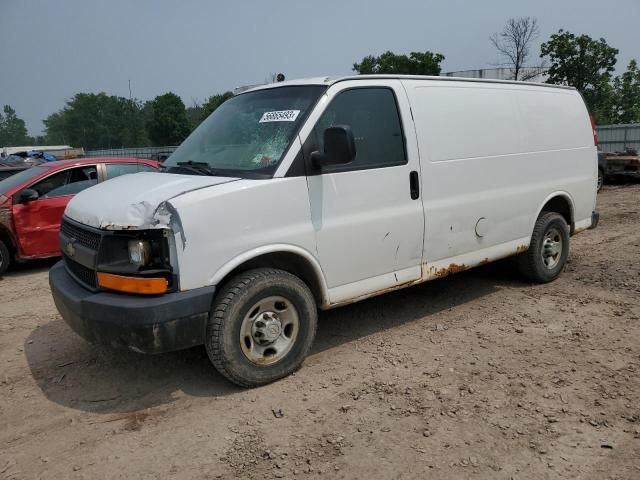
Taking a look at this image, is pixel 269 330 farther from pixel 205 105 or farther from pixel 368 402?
pixel 205 105

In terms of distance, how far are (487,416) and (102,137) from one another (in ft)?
309

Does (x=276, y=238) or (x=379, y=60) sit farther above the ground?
(x=379, y=60)

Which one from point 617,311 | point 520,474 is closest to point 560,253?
point 617,311

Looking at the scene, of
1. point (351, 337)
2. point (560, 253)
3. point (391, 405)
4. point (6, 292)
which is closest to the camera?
point (391, 405)

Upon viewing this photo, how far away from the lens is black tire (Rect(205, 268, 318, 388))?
3391mm

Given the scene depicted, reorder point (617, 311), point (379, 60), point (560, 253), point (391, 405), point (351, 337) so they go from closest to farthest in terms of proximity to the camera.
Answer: point (391, 405) → point (351, 337) → point (617, 311) → point (560, 253) → point (379, 60)

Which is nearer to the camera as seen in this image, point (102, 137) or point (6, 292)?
point (6, 292)

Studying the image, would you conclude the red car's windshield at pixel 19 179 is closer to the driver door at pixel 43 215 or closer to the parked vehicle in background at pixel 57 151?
the driver door at pixel 43 215

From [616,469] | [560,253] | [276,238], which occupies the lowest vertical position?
[616,469]

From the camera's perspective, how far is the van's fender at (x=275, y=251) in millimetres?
3342

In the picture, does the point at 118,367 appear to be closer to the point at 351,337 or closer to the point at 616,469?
the point at 351,337

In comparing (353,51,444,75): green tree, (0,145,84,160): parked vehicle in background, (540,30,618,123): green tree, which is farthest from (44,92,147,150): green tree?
(540,30,618,123): green tree

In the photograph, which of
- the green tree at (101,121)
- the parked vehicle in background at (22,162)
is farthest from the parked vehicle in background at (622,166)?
the green tree at (101,121)

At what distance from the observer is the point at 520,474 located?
2.69m
